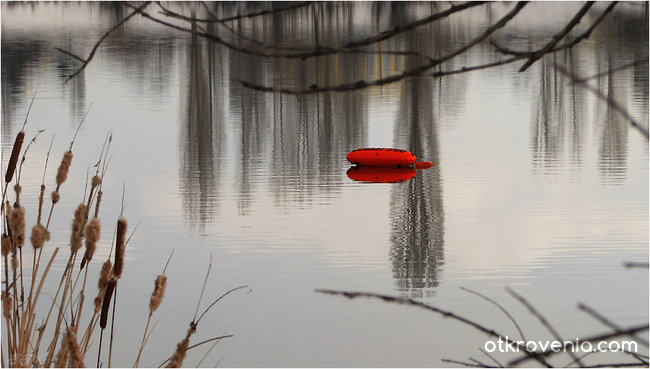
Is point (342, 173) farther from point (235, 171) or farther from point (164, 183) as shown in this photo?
point (164, 183)

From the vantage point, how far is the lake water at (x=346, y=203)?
30.4 ft

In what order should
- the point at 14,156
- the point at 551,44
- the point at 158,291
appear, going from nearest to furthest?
the point at 551,44, the point at 158,291, the point at 14,156

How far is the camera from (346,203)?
14.8 m

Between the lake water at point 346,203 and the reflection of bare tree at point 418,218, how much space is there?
0.04 meters

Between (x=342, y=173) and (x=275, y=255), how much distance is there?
18.4 feet

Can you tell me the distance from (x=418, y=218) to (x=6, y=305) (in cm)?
1227

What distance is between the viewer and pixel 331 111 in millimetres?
24688

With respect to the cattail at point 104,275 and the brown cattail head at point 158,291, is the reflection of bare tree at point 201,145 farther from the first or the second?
the brown cattail head at point 158,291

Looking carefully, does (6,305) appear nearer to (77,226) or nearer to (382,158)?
(77,226)

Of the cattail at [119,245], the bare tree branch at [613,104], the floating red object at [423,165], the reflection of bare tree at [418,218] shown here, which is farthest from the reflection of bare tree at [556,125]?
the bare tree branch at [613,104]

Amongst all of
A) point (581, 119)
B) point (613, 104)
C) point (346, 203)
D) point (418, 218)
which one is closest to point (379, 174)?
point (346, 203)

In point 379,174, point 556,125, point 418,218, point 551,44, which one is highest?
point 556,125

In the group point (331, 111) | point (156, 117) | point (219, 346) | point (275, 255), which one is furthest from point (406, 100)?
point (219, 346)

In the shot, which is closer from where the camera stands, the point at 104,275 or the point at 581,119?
the point at 104,275
